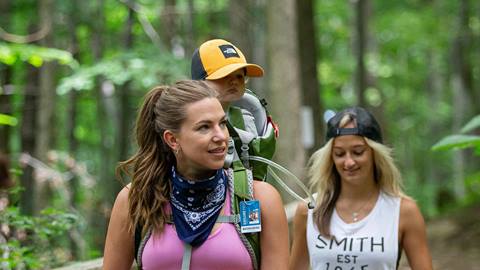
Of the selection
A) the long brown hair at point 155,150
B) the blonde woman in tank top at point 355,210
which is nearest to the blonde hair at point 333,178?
the blonde woman in tank top at point 355,210

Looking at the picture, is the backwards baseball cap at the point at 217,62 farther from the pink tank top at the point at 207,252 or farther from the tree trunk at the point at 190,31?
the tree trunk at the point at 190,31

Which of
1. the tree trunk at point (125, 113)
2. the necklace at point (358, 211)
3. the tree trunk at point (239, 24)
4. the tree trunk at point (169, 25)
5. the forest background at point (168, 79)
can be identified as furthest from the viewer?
the tree trunk at point (125, 113)

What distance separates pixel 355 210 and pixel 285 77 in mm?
7050

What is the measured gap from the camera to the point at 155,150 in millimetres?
3285

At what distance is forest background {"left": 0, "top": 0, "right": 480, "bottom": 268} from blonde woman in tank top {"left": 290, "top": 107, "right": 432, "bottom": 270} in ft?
3.47

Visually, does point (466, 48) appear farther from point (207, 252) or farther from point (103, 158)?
point (207, 252)

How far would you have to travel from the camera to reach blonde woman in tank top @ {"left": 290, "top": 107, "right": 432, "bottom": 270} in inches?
185

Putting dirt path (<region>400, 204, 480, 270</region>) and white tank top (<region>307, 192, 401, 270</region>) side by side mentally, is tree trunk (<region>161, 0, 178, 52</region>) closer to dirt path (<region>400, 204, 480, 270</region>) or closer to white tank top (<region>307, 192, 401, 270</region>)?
dirt path (<region>400, 204, 480, 270</region>)

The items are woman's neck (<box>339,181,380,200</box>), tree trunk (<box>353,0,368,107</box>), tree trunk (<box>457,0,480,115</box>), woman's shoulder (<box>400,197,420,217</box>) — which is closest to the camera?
woman's shoulder (<box>400,197,420,217</box>)

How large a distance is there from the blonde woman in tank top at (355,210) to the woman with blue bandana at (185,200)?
1690mm

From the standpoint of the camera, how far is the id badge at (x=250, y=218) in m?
3.03

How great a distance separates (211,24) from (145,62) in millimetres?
9078

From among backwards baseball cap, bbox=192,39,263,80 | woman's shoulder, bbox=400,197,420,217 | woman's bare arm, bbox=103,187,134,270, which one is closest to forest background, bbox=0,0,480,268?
backwards baseball cap, bbox=192,39,263,80

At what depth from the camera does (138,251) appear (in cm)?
320
